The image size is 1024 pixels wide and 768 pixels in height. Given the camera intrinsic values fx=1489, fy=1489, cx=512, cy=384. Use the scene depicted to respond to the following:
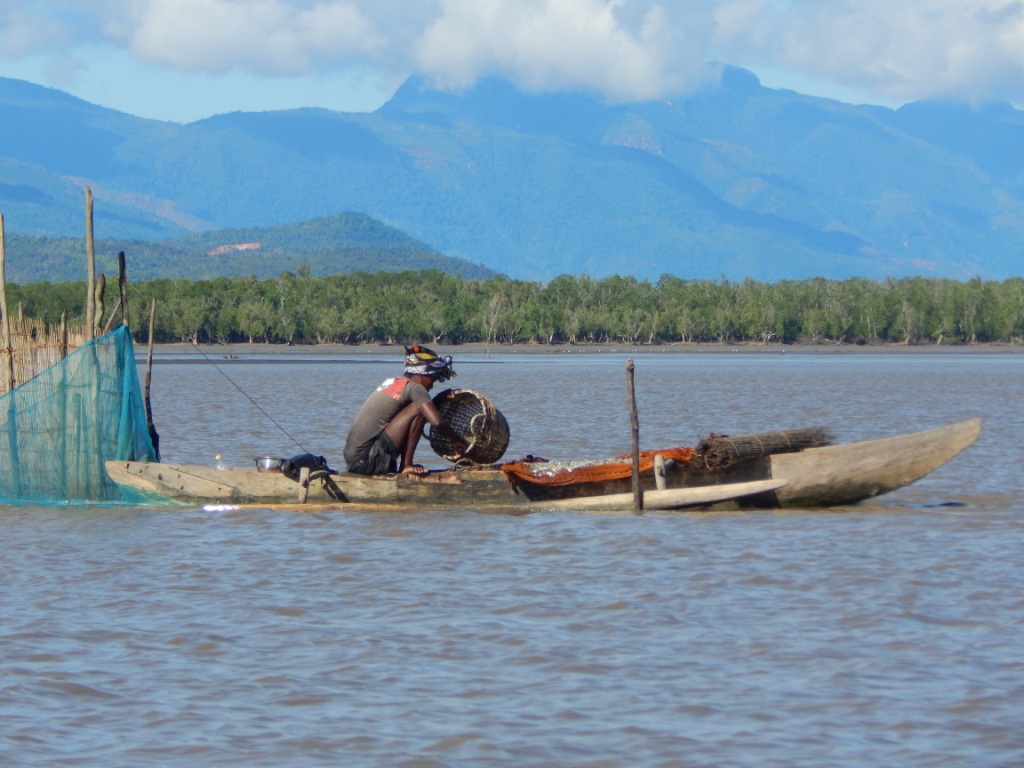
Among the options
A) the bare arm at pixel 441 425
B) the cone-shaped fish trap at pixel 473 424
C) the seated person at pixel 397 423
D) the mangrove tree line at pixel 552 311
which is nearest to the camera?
the bare arm at pixel 441 425

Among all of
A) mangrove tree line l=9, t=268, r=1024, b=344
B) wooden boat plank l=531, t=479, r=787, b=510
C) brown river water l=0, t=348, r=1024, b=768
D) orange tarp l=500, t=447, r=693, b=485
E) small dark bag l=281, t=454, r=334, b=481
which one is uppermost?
mangrove tree line l=9, t=268, r=1024, b=344

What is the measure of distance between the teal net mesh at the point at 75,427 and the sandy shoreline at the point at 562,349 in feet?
291

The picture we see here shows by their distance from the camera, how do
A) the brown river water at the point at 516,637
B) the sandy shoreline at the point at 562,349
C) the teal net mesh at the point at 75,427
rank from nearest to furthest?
the brown river water at the point at 516,637 < the teal net mesh at the point at 75,427 < the sandy shoreline at the point at 562,349

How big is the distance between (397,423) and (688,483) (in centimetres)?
324

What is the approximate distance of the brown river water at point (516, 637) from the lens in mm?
8352

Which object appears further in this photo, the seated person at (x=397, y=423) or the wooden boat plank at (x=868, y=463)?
the seated person at (x=397, y=423)

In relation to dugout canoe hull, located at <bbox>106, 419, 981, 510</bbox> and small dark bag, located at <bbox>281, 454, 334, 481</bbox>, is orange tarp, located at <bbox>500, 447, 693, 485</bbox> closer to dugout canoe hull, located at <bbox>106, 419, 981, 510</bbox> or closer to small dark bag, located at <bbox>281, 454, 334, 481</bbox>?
dugout canoe hull, located at <bbox>106, 419, 981, 510</bbox>

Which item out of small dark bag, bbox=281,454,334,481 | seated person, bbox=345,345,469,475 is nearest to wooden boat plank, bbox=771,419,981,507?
seated person, bbox=345,345,469,475

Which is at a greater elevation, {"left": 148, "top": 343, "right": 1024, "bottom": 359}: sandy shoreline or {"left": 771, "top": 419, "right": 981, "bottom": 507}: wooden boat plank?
{"left": 148, "top": 343, "right": 1024, "bottom": 359}: sandy shoreline

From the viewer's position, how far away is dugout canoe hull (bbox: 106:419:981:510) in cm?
1585

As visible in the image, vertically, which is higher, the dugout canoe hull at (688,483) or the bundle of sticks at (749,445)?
the bundle of sticks at (749,445)

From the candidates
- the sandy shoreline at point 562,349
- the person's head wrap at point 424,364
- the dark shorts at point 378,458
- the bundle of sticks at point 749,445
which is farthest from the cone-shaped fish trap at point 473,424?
the sandy shoreline at point 562,349

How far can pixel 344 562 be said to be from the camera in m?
13.8

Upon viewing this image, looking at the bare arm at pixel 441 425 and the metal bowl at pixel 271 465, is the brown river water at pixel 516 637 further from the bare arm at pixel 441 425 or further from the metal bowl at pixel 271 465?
the bare arm at pixel 441 425
